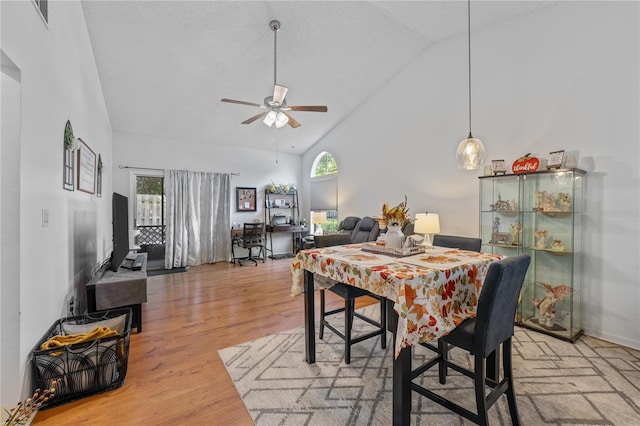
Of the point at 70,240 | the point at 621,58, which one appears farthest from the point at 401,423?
the point at 621,58

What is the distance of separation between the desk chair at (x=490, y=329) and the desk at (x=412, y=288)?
0.38ft

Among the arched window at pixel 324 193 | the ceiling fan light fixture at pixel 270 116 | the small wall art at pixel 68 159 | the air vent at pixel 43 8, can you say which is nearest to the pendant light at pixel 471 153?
the ceiling fan light fixture at pixel 270 116

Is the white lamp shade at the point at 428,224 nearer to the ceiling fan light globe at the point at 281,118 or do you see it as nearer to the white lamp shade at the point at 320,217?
the ceiling fan light globe at the point at 281,118

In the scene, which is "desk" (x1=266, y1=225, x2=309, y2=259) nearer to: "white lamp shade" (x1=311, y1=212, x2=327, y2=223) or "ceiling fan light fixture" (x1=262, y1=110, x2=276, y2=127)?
"white lamp shade" (x1=311, y1=212, x2=327, y2=223)

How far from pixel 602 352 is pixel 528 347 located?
0.58m

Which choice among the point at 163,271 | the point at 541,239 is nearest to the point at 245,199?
the point at 163,271

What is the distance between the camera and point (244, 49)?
11.9 feet

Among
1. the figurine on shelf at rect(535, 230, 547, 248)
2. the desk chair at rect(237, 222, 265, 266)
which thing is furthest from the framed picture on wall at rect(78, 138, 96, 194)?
the figurine on shelf at rect(535, 230, 547, 248)

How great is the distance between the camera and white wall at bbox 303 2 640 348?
2.51 metres

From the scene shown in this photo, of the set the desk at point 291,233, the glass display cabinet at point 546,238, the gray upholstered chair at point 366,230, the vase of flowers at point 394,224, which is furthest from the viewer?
the desk at point 291,233

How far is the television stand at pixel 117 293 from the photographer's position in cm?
257

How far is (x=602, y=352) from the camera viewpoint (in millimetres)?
2377

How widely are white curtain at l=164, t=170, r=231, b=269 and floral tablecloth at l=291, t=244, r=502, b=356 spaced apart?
4.54 metres

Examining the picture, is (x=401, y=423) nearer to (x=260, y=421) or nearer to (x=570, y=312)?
(x=260, y=421)
